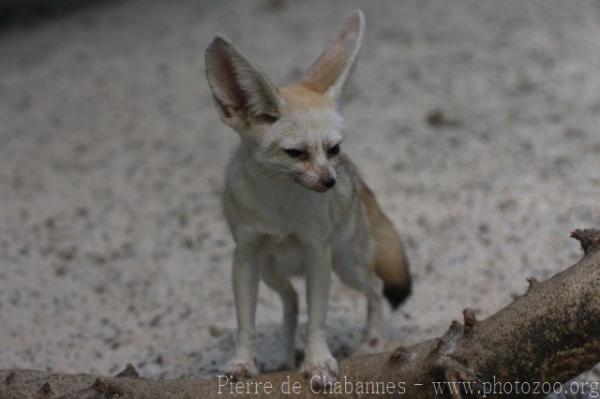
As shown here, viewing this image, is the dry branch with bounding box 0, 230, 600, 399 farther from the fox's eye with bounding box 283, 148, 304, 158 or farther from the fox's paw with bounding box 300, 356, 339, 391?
the fox's eye with bounding box 283, 148, 304, 158

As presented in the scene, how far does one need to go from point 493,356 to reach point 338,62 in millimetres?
1181

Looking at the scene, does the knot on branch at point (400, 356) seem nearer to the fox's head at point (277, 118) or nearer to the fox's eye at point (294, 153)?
the fox's head at point (277, 118)

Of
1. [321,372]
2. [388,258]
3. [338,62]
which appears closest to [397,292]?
[388,258]

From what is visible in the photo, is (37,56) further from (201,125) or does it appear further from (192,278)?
(192,278)

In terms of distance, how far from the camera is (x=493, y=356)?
9.30 feet

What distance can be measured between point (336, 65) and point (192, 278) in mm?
2102

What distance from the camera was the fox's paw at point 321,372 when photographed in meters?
3.06

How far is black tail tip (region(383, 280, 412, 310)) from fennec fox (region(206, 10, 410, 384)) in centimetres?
53

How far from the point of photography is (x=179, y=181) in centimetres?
634

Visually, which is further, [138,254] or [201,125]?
[201,125]

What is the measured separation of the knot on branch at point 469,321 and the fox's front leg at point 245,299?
30.8 inches

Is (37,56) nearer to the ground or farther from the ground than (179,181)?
farther from the ground

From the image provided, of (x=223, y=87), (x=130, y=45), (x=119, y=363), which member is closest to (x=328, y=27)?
(x=130, y=45)

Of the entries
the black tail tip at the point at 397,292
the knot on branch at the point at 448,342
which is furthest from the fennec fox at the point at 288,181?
the black tail tip at the point at 397,292
